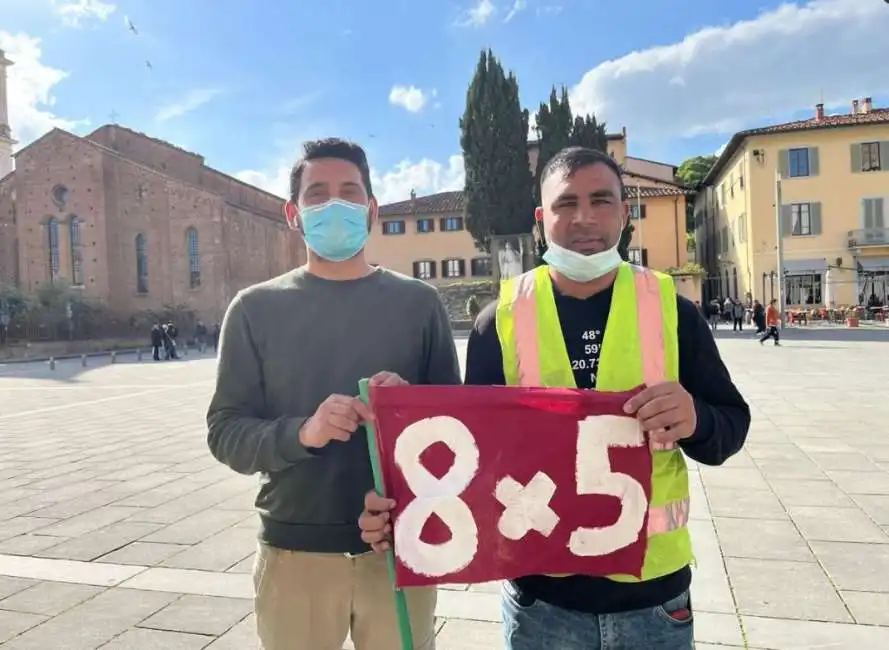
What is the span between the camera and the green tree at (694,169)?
64250mm

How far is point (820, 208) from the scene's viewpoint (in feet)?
126

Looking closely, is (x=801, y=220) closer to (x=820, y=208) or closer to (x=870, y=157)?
(x=820, y=208)

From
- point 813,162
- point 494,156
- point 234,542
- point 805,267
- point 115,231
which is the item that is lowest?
point 234,542

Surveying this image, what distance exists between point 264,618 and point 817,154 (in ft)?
141

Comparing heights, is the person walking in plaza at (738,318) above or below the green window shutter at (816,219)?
below

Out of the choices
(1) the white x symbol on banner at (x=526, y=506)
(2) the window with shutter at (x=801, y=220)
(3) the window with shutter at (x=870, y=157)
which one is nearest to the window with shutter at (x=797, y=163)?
(2) the window with shutter at (x=801, y=220)

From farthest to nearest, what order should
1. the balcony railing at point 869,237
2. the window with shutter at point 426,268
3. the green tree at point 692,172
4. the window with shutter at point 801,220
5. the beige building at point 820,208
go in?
1. the green tree at point 692,172
2. the window with shutter at point 426,268
3. the window with shutter at point 801,220
4. the beige building at point 820,208
5. the balcony railing at point 869,237

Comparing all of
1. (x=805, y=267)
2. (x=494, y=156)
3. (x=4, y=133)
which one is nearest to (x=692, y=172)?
(x=805, y=267)

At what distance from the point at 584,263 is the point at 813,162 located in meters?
42.3

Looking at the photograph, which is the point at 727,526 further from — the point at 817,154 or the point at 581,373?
the point at 817,154

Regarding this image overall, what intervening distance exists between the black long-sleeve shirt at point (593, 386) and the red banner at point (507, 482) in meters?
0.07

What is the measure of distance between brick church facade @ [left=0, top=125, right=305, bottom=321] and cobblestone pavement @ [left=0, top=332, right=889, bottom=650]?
1487 inches

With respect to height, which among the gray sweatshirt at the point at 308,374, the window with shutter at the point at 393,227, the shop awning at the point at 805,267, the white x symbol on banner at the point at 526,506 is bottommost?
the white x symbol on banner at the point at 526,506

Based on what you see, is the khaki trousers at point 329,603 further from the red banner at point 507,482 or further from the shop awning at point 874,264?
the shop awning at point 874,264
